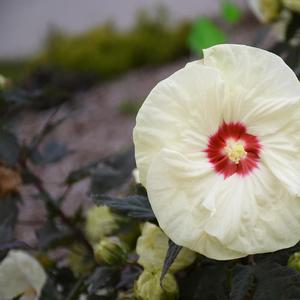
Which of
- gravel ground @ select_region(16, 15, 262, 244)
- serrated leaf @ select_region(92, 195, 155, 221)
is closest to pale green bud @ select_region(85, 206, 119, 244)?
serrated leaf @ select_region(92, 195, 155, 221)

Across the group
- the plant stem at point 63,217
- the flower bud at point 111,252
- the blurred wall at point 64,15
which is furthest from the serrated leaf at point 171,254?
the blurred wall at point 64,15

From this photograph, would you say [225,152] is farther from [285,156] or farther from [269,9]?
[269,9]

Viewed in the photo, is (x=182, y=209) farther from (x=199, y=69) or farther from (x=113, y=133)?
(x=113, y=133)

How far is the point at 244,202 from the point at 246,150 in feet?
0.21

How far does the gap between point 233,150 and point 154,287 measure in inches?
7.1

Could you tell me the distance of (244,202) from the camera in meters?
0.67

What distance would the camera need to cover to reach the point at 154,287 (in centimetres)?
77

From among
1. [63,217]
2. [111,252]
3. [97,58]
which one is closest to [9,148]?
[63,217]

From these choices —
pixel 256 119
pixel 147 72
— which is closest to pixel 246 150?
pixel 256 119

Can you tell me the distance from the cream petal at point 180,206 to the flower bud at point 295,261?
9 centimetres

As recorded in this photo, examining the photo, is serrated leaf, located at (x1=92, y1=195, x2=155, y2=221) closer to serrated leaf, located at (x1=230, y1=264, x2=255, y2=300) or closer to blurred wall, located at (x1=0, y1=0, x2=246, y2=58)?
serrated leaf, located at (x1=230, y1=264, x2=255, y2=300)

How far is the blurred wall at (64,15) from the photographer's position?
511 cm

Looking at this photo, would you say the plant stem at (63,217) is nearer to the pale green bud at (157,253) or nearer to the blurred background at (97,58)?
the blurred background at (97,58)

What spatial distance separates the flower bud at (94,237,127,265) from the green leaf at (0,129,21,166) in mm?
312
